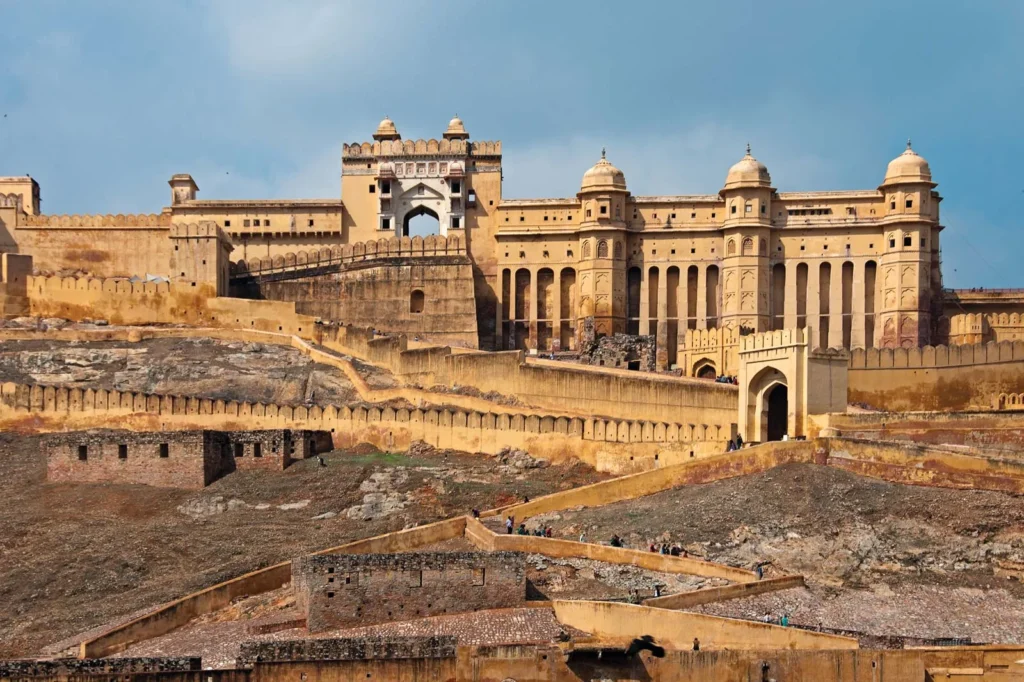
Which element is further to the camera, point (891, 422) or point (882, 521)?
point (891, 422)

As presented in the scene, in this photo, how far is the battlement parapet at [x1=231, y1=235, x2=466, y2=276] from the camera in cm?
6116

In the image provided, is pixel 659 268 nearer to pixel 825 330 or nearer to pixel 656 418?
pixel 825 330

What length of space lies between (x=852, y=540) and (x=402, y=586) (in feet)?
29.7

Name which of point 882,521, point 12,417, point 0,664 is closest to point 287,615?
point 0,664

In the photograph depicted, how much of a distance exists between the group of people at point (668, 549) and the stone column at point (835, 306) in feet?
90.2

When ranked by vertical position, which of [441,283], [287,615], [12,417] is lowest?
[287,615]

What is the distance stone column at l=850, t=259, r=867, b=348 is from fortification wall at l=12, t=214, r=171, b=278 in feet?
88.7

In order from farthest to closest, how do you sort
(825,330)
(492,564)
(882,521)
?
(825,330) → (882,521) → (492,564)

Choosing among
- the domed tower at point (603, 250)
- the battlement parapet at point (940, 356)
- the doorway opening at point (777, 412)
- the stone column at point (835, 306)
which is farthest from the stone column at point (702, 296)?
the doorway opening at point (777, 412)

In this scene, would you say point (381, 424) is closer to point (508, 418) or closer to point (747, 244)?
point (508, 418)

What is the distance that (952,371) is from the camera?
1788 inches

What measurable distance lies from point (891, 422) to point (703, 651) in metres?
15.9

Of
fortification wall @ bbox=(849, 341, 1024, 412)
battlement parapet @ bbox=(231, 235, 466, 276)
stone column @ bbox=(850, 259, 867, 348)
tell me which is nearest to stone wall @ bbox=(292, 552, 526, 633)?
fortification wall @ bbox=(849, 341, 1024, 412)

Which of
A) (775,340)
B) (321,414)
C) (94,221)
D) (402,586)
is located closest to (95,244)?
(94,221)
